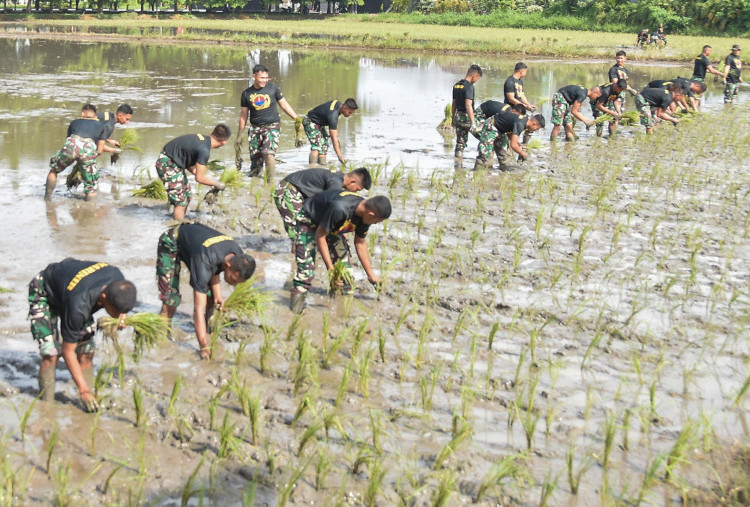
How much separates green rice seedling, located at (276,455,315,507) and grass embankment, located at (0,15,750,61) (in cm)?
3376

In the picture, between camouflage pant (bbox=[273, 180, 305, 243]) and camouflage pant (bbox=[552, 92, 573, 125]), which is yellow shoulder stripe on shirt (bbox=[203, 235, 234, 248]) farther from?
camouflage pant (bbox=[552, 92, 573, 125])

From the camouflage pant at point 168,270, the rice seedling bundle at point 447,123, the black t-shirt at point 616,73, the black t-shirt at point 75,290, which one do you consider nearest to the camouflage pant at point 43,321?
the black t-shirt at point 75,290

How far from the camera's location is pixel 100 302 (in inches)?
177

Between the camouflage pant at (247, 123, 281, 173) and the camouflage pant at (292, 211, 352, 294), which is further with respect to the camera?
the camouflage pant at (247, 123, 281, 173)

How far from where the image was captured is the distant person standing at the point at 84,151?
900 cm

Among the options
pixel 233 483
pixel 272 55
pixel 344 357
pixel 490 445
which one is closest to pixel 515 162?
pixel 344 357

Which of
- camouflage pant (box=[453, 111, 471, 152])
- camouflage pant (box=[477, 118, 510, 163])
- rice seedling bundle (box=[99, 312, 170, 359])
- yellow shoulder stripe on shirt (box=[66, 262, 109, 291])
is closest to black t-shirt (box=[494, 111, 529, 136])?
camouflage pant (box=[477, 118, 510, 163])

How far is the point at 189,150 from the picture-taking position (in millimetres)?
8195

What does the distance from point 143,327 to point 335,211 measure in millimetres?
1680

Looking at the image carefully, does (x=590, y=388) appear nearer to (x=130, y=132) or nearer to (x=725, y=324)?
(x=725, y=324)

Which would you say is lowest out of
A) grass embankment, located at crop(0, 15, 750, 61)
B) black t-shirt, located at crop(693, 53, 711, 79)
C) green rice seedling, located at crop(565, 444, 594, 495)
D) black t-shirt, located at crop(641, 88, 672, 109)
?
green rice seedling, located at crop(565, 444, 594, 495)

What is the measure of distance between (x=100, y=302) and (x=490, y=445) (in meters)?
2.35

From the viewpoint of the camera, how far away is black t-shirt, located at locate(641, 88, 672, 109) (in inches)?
585

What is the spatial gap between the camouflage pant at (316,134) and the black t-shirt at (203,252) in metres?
5.71
